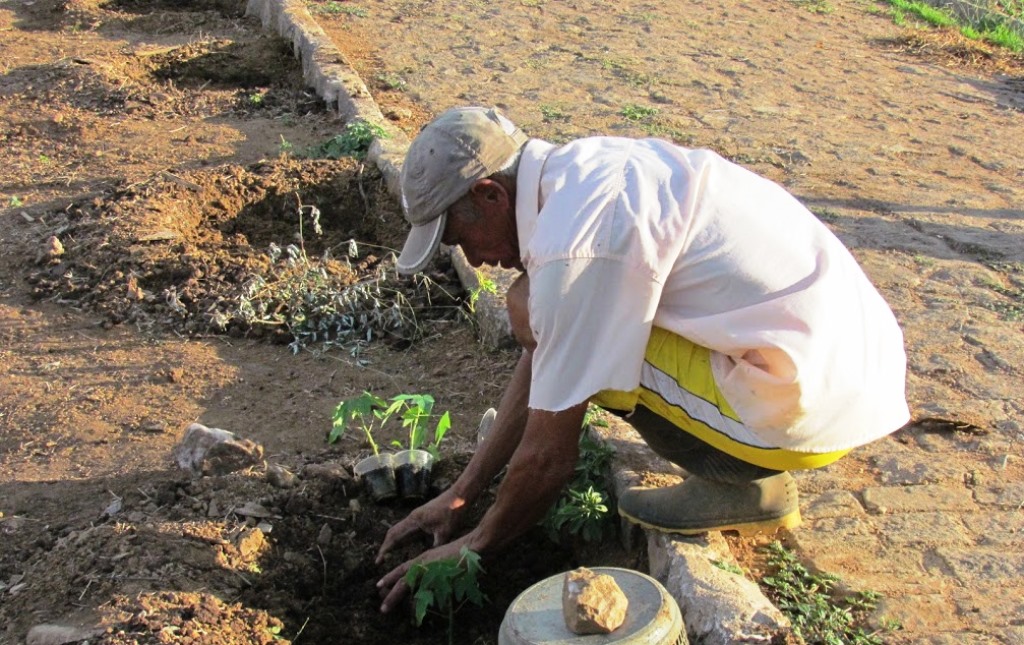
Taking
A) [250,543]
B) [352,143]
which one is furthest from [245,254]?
[250,543]

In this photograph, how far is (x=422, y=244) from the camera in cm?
273

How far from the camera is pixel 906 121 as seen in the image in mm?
7062

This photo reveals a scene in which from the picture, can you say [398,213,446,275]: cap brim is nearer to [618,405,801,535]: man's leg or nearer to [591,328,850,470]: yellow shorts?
[591,328,850,470]: yellow shorts

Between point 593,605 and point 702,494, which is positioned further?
point 702,494

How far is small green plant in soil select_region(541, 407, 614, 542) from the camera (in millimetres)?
3115

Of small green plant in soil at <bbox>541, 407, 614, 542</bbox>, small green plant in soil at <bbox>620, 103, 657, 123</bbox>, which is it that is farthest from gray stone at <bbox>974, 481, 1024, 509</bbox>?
small green plant in soil at <bbox>620, 103, 657, 123</bbox>

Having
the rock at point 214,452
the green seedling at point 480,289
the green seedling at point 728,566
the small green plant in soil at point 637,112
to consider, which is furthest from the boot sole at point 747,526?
the small green plant in soil at point 637,112

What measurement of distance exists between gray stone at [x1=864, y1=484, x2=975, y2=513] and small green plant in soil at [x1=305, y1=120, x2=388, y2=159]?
139 inches

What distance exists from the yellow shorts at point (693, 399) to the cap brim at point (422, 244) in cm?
56

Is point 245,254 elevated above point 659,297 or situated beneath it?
situated beneath

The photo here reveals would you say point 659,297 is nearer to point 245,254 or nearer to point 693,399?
point 693,399

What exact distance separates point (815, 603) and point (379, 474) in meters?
1.33

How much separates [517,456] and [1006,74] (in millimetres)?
7117

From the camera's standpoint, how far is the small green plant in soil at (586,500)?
3.12m
